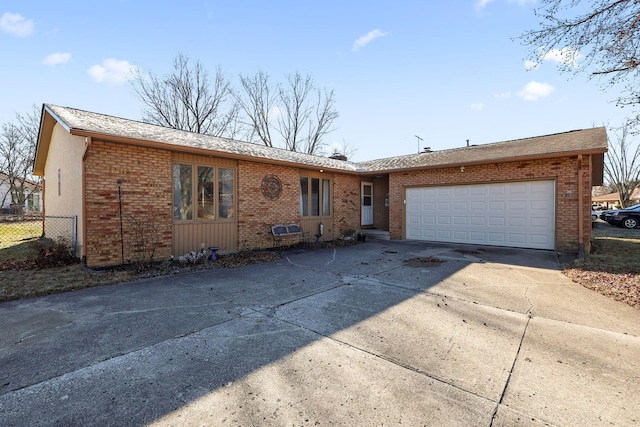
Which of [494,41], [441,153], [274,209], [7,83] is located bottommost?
[274,209]

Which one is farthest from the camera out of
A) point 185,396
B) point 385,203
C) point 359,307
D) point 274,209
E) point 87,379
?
point 385,203

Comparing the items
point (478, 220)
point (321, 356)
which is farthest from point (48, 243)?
point (478, 220)

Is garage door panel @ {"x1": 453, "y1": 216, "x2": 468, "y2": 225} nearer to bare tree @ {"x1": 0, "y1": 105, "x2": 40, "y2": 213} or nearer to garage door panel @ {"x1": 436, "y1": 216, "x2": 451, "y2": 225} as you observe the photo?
garage door panel @ {"x1": 436, "y1": 216, "x2": 451, "y2": 225}

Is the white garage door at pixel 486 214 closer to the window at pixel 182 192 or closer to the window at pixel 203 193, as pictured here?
the window at pixel 203 193

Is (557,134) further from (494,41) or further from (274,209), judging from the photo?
(274,209)

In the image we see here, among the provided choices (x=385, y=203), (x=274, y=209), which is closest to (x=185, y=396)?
(x=274, y=209)

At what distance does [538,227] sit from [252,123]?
24088 mm

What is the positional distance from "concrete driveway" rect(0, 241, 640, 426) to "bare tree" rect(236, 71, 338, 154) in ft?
80.1

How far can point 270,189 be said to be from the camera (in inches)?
403

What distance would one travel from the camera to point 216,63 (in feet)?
79.0

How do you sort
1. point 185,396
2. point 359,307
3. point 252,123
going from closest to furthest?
1. point 185,396
2. point 359,307
3. point 252,123

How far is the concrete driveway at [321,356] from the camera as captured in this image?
2244 millimetres

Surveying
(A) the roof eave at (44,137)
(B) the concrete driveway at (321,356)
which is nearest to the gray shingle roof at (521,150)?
(B) the concrete driveway at (321,356)

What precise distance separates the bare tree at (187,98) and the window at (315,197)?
17452 mm
